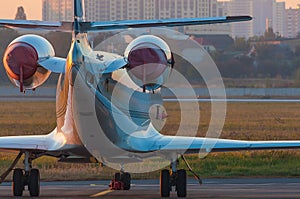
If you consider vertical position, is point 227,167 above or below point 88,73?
below

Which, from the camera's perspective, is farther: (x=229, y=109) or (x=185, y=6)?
(x=185, y=6)

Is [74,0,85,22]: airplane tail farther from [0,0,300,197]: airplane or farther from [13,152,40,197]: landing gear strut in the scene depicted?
[13,152,40,197]: landing gear strut

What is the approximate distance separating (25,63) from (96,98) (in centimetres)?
205

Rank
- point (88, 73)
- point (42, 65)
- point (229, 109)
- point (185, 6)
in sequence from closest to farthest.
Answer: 1. point (88, 73)
2. point (42, 65)
3. point (229, 109)
4. point (185, 6)

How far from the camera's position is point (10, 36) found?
48750 millimetres

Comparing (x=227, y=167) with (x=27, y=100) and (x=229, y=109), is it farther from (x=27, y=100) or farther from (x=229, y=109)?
(x=27, y=100)

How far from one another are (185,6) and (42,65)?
202 feet

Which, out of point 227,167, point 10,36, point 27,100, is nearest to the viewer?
point 227,167

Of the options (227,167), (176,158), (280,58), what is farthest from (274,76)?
(176,158)

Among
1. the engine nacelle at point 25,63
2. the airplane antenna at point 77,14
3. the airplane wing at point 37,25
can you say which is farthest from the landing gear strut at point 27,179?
the airplane antenna at point 77,14

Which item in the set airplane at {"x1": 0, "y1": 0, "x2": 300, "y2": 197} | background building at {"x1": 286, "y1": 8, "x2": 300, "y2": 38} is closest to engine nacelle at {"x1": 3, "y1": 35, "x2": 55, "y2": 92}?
airplane at {"x1": 0, "y1": 0, "x2": 300, "y2": 197}

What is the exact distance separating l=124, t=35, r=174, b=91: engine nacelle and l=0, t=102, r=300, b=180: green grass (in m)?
7.58

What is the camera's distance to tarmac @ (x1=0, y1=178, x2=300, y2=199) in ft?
72.3

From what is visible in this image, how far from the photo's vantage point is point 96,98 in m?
19.6
